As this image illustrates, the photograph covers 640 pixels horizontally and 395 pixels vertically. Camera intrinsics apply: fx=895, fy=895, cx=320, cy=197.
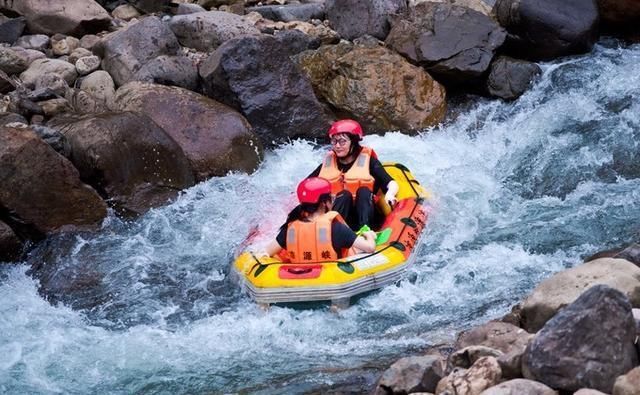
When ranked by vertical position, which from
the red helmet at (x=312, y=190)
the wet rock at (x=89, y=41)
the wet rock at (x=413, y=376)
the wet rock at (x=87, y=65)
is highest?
the wet rock at (x=413, y=376)

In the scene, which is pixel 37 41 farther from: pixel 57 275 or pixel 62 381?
pixel 62 381

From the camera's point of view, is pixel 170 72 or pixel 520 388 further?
pixel 170 72

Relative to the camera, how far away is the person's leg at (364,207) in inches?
317

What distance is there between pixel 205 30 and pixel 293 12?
1.99 meters

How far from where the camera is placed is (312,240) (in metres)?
7.28

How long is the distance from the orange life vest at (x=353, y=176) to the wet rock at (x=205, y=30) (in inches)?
158

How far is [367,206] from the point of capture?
26.6 feet

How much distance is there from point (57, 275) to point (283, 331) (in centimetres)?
246

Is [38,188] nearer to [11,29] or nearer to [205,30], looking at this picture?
[11,29]

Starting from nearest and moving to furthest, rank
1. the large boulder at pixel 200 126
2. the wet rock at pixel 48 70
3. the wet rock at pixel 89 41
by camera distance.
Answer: the large boulder at pixel 200 126
the wet rock at pixel 48 70
the wet rock at pixel 89 41

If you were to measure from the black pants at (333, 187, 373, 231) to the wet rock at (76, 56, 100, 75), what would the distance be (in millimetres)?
4453

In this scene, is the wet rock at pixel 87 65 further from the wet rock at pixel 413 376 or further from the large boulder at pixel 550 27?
the wet rock at pixel 413 376

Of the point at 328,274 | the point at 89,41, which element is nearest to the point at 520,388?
the point at 328,274

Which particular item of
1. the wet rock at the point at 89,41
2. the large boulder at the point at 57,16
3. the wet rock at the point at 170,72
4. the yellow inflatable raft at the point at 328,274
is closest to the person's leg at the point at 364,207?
the yellow inflatable raft at the point at 328,274
